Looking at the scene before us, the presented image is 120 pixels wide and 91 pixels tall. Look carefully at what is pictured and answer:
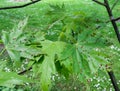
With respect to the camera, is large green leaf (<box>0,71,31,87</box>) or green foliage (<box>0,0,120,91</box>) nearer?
large green leaf (<box>0,71,31,87</box>)

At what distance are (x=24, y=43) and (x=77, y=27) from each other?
26 centimetres

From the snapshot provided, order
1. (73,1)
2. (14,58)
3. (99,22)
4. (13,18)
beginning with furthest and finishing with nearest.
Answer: (73,1), (13,18), (99,22), (14,58)

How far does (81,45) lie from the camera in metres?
1.09

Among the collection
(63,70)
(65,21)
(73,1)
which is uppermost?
(65,21)

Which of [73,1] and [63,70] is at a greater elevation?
[63,70]

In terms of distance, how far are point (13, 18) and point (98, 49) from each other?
10546 mm

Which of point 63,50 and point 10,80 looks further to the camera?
point 63,50

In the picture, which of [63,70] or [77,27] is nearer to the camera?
[63,70]

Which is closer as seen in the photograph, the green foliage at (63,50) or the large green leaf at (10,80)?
the large green leaf at (10,80)

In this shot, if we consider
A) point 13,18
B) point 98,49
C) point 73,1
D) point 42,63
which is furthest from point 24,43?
point 73,1

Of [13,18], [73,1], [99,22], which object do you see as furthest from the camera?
[73,1]

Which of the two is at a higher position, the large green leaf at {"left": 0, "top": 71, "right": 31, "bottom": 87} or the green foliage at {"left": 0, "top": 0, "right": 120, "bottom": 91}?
the large green leaf at {"left": 0, "top": 71, "right": 31, "bottom": 87}

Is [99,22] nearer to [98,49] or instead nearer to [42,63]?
[98,49]

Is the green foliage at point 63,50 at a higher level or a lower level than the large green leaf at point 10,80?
lower
